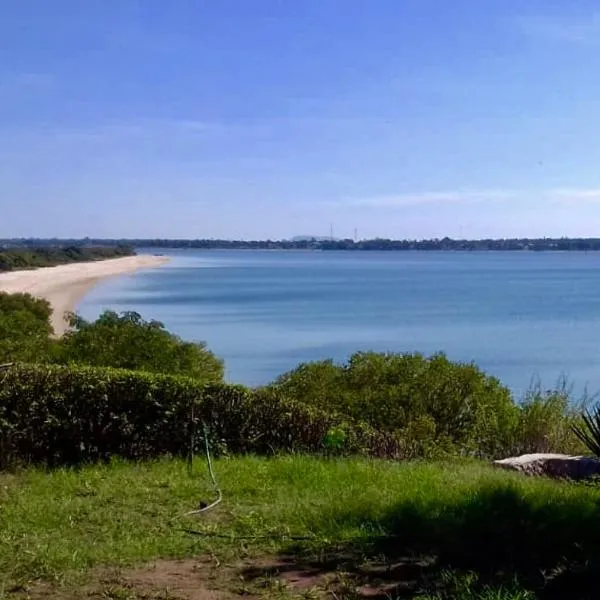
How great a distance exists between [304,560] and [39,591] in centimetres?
155

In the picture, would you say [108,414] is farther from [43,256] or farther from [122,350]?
[43,256]

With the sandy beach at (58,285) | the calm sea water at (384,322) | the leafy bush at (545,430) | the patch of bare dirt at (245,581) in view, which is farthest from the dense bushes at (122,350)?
the sandy beach at (58,285)

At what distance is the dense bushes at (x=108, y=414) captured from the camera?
9.85m

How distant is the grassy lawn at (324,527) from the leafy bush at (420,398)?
327cm

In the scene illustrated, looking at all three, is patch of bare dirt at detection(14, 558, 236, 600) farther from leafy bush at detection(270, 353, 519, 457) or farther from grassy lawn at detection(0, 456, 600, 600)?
leafy bush at detection(270, 353, 519, 457)

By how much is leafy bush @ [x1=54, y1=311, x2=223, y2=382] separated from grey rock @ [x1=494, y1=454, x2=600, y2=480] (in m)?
4.38

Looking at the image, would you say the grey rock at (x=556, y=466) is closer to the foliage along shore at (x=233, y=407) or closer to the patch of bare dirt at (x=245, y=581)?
the foliage along shore at (x=233, y=407)

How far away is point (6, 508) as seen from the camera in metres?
7.50

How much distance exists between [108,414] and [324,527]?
3855mm

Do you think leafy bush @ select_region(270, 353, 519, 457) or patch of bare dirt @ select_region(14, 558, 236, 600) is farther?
leafy bush @ select_region(270, 353, 519, 457)

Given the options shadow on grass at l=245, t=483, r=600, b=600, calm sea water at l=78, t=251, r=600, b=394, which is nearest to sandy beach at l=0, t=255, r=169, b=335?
calm sea water at l=78, t=251, r=600, b=394

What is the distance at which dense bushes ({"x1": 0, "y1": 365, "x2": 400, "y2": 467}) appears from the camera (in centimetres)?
985

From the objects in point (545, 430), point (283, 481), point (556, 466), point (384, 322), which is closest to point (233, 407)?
point (283, 481)

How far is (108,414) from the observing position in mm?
9938
